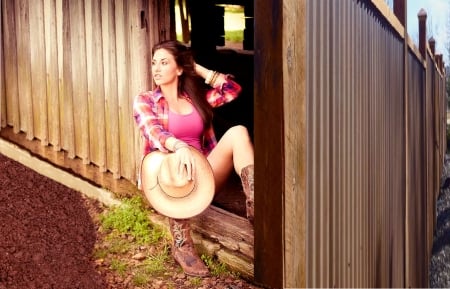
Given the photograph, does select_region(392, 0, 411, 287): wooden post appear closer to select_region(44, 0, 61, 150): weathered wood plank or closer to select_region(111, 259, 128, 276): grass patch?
select_region(111, 259, 128, 276): grass patch

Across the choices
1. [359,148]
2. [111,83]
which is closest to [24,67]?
[111,83]

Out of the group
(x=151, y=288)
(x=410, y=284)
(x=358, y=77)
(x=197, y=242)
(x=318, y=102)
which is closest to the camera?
(x=318, y=102)

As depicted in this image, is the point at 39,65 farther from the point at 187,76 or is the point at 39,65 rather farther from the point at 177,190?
the point at 177,190

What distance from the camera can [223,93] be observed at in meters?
5.23

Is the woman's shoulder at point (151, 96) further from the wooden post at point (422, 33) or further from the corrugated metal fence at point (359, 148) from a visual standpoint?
the wooden post at point (422, 33)

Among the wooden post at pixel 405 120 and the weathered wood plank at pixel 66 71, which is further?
the weathered wood plank at pixel 66 71

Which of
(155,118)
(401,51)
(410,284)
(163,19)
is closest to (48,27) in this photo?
(163,19)

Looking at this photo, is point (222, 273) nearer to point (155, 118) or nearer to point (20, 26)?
point (155, 118)

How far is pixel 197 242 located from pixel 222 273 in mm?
348

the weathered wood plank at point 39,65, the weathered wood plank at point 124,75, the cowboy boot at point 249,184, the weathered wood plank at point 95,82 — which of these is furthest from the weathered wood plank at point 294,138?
the weathered wood plank at point 39,65

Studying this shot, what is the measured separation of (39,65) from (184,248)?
237 centimetres

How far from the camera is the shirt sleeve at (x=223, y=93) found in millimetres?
5203

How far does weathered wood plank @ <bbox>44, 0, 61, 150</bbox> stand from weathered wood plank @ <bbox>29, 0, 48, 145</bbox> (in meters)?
0.05

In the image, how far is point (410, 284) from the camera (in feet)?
23.3
